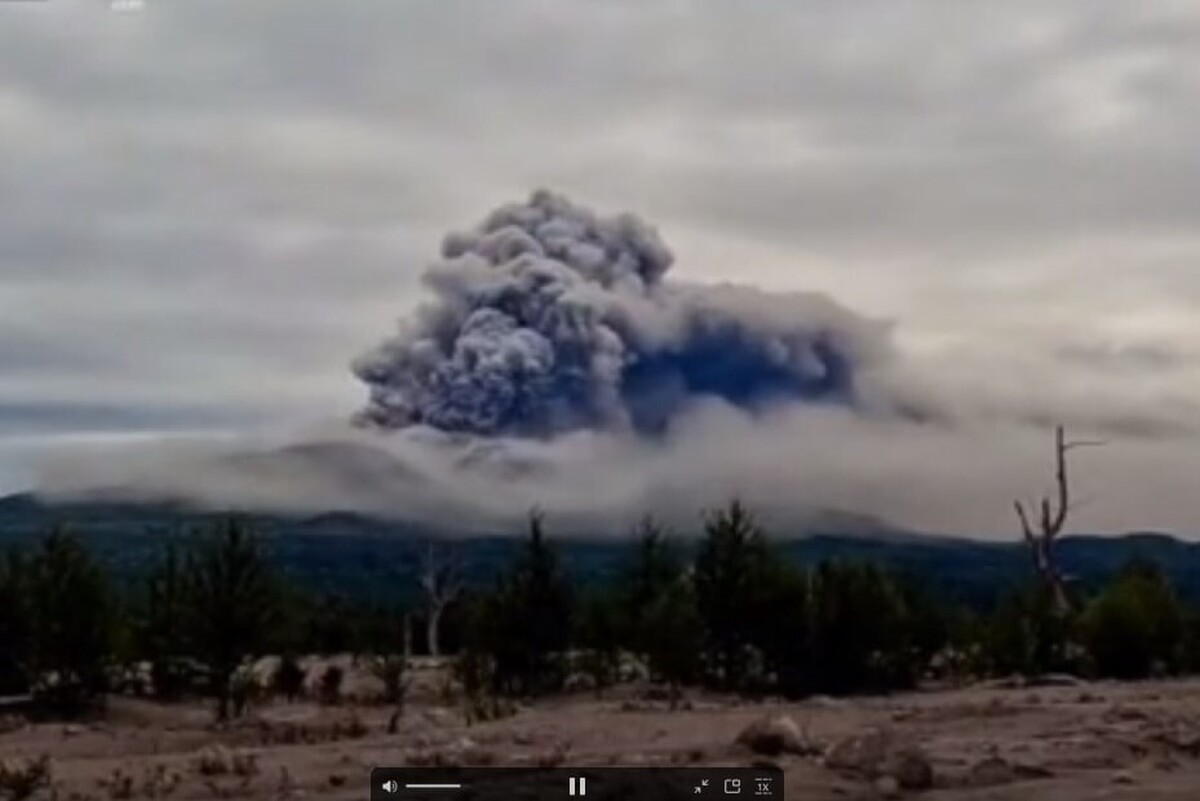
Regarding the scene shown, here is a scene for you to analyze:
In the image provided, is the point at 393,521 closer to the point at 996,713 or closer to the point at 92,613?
A: the point at 92,613

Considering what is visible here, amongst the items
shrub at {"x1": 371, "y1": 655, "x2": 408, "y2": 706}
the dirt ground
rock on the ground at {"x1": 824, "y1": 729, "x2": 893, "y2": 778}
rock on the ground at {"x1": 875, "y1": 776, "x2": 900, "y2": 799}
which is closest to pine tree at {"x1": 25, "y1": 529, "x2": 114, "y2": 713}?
the dirt ground

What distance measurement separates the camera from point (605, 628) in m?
53.2

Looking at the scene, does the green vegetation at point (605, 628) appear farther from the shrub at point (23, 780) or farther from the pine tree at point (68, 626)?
the shrub at point (23, 780)

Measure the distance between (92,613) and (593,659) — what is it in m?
11.1

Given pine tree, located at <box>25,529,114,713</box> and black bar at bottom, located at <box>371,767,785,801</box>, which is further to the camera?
pine tree, located at <box>25,529,114,713</box>

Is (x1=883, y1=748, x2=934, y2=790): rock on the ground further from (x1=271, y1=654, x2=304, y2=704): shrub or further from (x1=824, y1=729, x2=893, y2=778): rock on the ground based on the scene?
(x1=271, y1=654, x2=304, y2=704): shrub

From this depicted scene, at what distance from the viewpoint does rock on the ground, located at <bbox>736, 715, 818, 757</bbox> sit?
2316cm

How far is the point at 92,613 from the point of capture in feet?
148

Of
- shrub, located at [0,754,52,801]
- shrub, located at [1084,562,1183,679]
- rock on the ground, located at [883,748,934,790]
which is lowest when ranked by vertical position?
shrub, located at [0,754,52,801]

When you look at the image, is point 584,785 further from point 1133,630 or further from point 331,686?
point 1133,630

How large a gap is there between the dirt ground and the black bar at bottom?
1748 mm

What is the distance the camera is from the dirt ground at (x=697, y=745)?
833 inches

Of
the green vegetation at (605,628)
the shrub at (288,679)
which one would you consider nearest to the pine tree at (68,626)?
the green vegetation at (605,628)

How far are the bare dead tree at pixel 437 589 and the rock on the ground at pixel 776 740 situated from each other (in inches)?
1733
